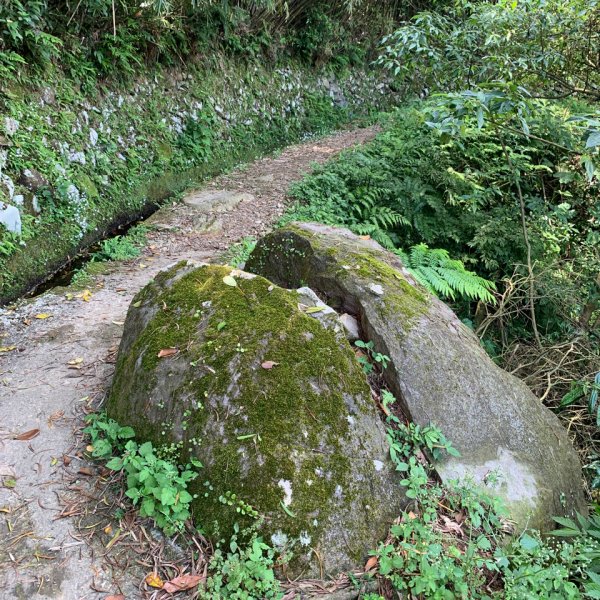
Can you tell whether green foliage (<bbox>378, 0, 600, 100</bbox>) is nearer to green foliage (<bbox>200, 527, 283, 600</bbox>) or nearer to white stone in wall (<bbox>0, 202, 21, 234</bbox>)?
green foliage (<bbox>200, 527, 283, 600</bbox>)

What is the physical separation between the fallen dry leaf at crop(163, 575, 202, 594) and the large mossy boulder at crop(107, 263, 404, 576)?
205 millimetres

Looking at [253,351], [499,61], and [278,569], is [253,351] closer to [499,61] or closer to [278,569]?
[278,569]

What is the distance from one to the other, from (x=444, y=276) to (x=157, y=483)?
152 inches

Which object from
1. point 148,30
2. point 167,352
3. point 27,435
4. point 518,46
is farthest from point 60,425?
point 148,30

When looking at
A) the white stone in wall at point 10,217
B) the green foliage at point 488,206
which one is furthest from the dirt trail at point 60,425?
the green foliage at point 488,206

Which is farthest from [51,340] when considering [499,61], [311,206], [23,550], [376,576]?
[499,61]

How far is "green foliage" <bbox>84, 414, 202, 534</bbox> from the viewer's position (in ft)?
7.23

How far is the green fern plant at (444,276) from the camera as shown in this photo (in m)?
4.96

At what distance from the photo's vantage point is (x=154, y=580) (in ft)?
6.85

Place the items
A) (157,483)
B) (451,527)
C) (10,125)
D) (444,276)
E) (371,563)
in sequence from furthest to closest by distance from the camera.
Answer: (10,125), (444,276), (451,527), (157,483), (371,563)

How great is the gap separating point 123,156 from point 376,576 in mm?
7097

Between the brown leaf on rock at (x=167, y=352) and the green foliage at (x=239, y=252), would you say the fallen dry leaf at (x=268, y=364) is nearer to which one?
the brown leaf on rock at (x=167, y=352)

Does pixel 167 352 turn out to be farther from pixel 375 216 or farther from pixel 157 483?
pixel 375 216

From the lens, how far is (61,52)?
21.6ft
